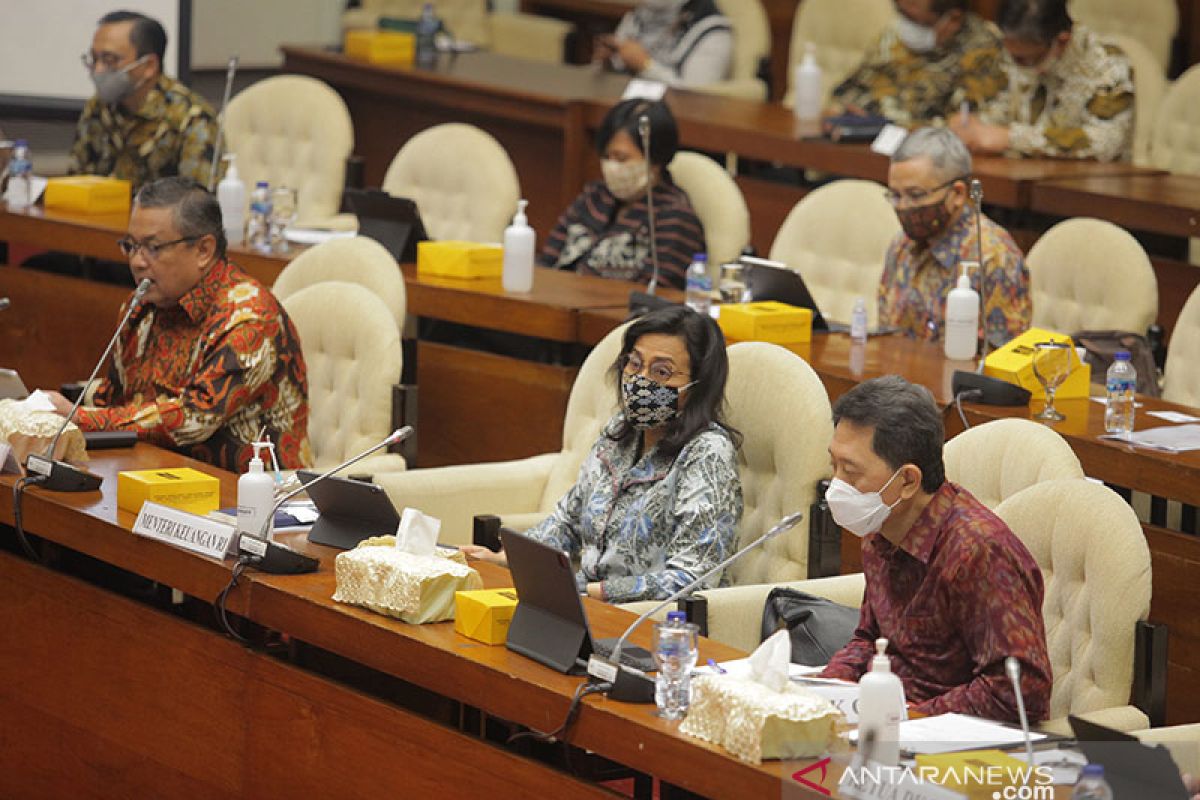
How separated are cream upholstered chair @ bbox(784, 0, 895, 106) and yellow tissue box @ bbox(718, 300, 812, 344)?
4518 mm

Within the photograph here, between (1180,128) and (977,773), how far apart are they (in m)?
5.53

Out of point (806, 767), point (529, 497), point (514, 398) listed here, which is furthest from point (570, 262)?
point (806, 767)

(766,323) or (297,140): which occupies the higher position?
(297,140)

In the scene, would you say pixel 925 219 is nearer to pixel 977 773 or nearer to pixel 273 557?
pixel 273 557

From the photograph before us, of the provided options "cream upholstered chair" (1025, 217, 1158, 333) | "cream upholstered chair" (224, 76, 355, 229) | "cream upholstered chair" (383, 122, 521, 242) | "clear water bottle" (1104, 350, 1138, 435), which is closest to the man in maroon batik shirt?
"clear water bottle" (1104, 350, 1138, 435)

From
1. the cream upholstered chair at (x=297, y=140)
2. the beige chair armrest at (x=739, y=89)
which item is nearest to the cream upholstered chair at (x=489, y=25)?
the beige chair armrest at (x=739, y=89)

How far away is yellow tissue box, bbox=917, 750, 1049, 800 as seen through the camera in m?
2.64

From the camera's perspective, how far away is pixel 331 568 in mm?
3637

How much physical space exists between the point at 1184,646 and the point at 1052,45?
361cm

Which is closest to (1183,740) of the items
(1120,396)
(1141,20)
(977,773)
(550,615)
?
(977,773)

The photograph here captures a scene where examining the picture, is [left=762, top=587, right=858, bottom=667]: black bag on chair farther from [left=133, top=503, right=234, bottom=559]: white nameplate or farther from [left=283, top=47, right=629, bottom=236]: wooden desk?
[left=283, top=47, right=629, bottom=236]: wooden desk

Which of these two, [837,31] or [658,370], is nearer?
[658,370]

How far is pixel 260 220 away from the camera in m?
6.31

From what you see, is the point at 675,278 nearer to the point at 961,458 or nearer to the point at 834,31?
the point at 961,458
